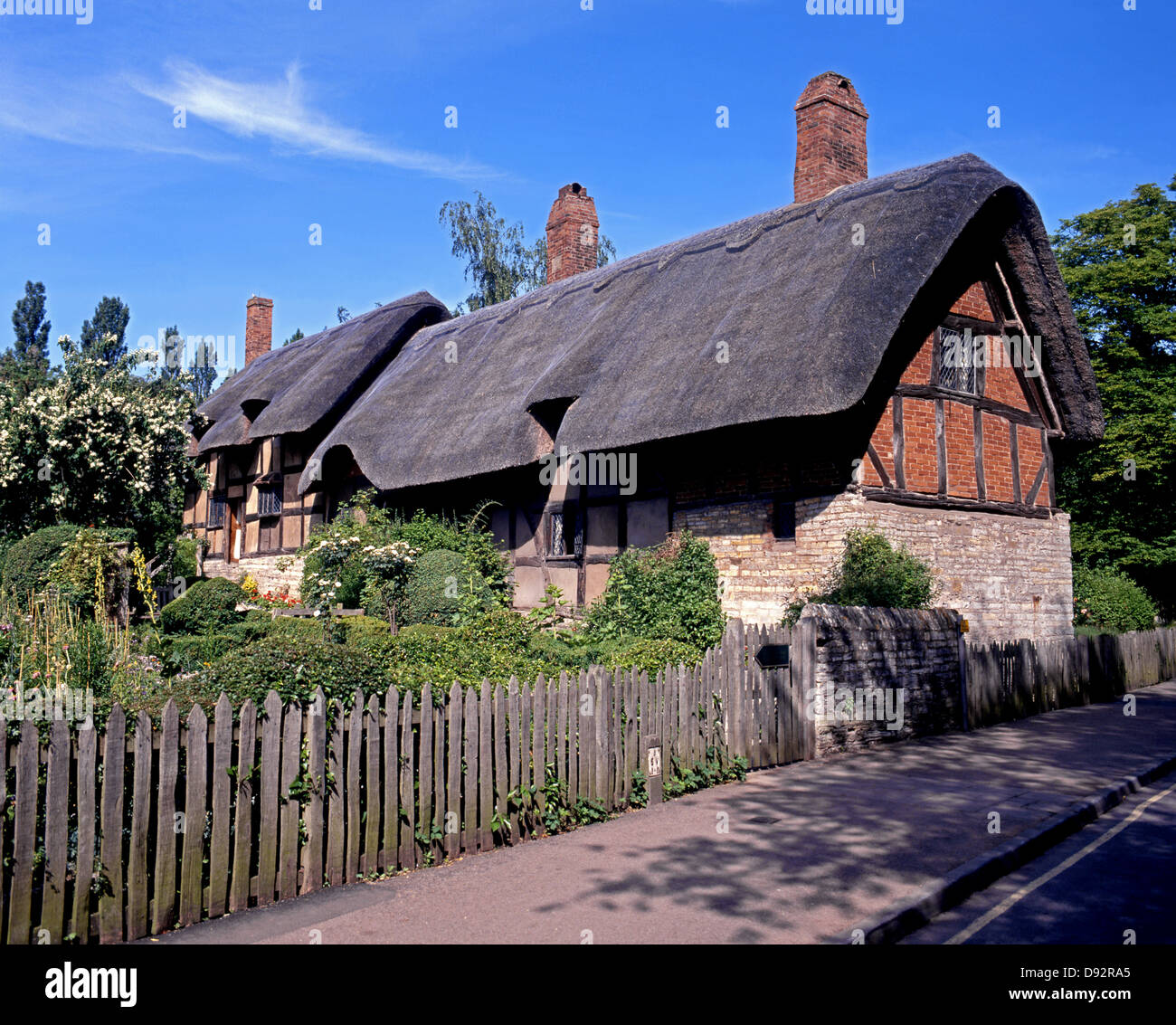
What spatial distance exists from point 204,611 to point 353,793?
11957mm

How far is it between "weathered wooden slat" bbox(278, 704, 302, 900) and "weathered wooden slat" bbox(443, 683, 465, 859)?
1.04 meters

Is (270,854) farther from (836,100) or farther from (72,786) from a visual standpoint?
(836,100)

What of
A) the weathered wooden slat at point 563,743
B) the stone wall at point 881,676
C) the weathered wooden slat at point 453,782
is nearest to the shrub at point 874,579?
the stone wall at point 881,676

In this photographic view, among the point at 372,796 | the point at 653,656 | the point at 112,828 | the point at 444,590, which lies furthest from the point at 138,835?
the point at 444,590

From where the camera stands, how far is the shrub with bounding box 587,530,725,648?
13.0 m

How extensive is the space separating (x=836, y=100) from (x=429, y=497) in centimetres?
1060

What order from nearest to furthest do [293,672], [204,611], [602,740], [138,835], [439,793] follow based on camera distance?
[138,835] → [293,672] → [439,793] → [602,740] → [204,611]

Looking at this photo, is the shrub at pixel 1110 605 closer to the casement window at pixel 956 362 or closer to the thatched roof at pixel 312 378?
the casement window at pixel 956 362

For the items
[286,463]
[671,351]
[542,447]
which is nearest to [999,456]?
[671,351]

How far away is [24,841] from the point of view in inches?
170

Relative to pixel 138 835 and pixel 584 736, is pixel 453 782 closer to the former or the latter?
pixel 584 736

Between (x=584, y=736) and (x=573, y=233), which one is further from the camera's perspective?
(x=573, y=233)

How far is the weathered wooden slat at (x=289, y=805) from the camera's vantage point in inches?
206
